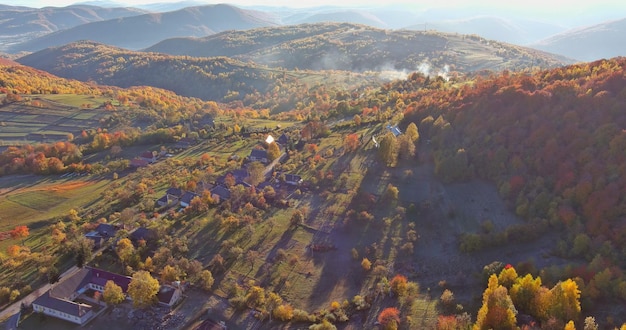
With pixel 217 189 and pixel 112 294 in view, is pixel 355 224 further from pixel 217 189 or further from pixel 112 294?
pixel 112 294

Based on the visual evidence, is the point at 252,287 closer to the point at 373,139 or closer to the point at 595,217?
the point at 595,217

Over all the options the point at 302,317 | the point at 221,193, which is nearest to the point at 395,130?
the point at 221,193

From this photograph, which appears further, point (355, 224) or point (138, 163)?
point (138, 163)

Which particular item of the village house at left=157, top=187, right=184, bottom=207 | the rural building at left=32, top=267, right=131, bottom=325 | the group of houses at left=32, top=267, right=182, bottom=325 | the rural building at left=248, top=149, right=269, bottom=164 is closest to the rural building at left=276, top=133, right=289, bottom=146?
the rural building at left=248, top=149, right=269, bottom=164

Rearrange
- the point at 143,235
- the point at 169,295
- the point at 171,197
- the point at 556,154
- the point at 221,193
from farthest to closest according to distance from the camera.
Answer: the point at 171,197 → the point at 221,193 → the point at 556,154 → the point at 143,235 → the point at 169,295

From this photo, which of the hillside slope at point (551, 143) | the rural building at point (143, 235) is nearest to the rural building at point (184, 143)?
the rural building at point (143, 235)

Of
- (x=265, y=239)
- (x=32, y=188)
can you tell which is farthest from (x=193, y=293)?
(x=32, y=188)

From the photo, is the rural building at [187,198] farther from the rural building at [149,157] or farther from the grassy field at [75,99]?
the grassy field at [75,99]
